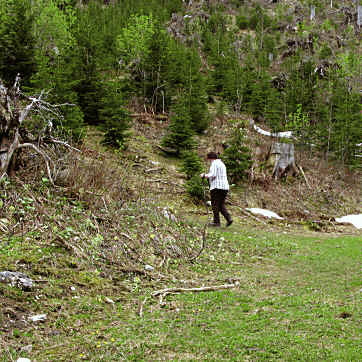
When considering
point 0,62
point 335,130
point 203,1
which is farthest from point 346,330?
point 203,1

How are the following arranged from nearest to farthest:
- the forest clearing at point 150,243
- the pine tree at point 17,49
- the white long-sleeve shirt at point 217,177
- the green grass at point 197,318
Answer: the green grass at point 197,318 → the forest clearing at point 150,243 → the white long-sleeve shirt at point 217,177 → the pine tree at point 17,49

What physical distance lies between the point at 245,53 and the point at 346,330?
5175 cm

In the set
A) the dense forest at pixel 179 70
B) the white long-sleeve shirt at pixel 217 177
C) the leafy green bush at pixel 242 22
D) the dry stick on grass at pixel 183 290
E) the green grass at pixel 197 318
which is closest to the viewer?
the green grass at pixel 197 318

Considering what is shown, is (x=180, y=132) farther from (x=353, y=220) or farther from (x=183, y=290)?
(x=183, y=290)

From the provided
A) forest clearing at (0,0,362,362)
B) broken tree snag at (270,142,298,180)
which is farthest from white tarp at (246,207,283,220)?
broken tree snag at (270,142,298,180)

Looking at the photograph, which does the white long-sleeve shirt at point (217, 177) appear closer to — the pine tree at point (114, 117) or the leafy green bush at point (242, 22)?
the pine tree at point (114, 117)

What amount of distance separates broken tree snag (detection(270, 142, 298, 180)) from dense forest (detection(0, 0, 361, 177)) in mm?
4506

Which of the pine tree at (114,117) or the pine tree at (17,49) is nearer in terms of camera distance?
the pine tree at (114,117)

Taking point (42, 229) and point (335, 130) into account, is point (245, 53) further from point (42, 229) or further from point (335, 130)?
point (42, 229)

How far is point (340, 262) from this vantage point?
283 inches

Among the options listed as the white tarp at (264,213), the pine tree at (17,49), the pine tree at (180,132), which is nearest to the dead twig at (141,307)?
the white tarp at (264,213)

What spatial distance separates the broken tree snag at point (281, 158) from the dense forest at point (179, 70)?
14.8 feet

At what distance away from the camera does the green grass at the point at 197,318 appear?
3.15m

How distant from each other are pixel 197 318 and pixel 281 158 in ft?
48.8
